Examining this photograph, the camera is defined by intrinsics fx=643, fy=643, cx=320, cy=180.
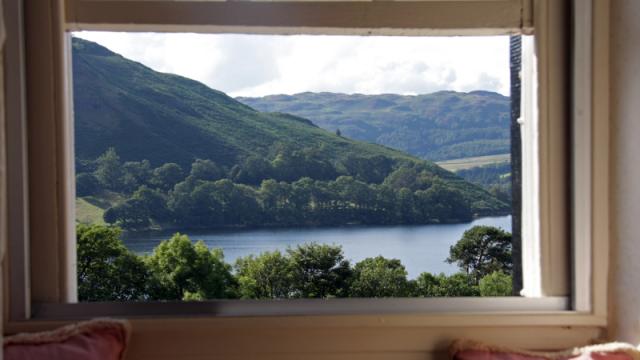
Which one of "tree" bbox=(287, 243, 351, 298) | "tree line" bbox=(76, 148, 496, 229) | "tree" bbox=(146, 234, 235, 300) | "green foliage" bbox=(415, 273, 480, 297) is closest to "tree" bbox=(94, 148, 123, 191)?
"tree line" bbox=(76, 148, 496, 229)

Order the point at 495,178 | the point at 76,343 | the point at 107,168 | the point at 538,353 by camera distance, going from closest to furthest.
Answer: the point at 76,343 < the point at 538,353 < the point at 107,168 < the point at 495,178

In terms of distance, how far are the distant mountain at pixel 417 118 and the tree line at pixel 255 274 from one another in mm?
244

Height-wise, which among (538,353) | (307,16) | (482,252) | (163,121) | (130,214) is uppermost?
(307,16)

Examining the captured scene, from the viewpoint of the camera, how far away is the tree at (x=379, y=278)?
5.61ft

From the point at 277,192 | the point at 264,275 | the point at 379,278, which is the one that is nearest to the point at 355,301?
the point at 379,278

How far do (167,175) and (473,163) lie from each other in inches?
32.2

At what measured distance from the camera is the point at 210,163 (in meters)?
1.67

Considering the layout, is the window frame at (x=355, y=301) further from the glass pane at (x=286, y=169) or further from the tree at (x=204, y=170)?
the tree at (x=204, y=170)

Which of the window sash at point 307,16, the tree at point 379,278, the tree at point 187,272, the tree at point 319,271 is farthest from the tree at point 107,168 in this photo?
the tree at point 379,278

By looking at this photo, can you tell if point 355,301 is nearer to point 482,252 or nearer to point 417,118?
point 482,252

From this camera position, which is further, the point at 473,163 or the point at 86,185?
the point at 473,163

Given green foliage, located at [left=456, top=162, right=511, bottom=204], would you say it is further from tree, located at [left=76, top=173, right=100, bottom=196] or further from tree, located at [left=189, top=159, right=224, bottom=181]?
tree, located at [left=76, top=173, right=100, bottom=196]

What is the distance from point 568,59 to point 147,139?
43.4 inches

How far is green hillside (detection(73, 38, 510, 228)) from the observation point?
166cm
